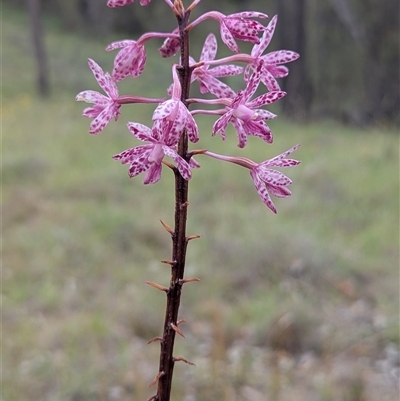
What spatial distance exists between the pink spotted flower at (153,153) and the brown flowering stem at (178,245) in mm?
23

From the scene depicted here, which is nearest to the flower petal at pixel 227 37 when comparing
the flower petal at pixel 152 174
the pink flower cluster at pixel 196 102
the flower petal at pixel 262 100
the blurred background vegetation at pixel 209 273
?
the pink flower cluster at pixel 196 102

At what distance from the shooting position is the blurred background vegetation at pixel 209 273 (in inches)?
120

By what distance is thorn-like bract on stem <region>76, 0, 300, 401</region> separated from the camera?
0.79 metres

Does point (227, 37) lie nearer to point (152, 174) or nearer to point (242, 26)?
point (242, 26)

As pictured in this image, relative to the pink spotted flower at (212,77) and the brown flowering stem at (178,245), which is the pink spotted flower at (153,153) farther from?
the pink spotted flower at (212,77)

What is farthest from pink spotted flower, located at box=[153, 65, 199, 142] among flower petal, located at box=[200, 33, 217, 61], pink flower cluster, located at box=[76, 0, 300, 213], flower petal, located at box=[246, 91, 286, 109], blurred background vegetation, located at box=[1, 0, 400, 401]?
blurred background vegetation, located at box=[1, 0, 400, 401]

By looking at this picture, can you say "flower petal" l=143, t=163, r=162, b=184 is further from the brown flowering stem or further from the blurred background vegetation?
the blurred background vegetation

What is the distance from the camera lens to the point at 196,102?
817 millimetres

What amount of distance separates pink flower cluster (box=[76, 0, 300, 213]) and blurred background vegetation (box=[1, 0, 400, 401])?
1.75m

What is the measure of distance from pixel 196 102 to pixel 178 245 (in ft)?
0.68

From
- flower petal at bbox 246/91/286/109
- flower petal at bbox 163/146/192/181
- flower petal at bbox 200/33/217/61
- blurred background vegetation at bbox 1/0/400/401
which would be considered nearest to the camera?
flower petal at bbox 163/146/192/181

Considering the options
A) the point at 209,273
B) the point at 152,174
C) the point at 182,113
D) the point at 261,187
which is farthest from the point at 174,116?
the point at 209,273

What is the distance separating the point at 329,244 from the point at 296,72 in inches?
354

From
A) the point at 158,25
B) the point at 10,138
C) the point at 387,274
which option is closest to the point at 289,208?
the point at 387,274
